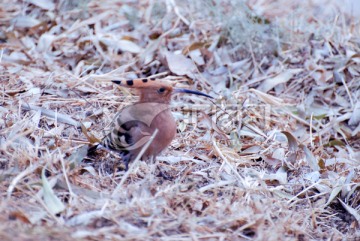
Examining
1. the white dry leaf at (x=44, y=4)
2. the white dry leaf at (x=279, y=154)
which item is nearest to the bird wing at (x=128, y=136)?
the white dry leaf at (x=279, y=154)

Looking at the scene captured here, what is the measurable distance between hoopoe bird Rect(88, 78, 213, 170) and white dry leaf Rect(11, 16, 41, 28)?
2692 mm

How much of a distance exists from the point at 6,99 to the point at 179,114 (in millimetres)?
1375

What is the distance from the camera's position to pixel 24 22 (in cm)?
671

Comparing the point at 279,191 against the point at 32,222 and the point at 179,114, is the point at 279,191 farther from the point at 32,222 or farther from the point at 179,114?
the point at 32,222

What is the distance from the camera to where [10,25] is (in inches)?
264

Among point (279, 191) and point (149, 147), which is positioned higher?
point (149, 147)

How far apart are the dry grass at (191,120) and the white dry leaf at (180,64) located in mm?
14

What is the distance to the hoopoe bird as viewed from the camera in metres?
4.19

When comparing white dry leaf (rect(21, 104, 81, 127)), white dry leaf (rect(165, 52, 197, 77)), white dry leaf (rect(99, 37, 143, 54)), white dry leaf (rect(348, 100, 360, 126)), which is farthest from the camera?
white dry leaf (rect(99, 37, 143, 54))

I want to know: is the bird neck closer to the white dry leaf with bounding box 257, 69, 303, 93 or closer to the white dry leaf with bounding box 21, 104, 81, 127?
the white dry leaf with bounding box 21, 104, 81, 127

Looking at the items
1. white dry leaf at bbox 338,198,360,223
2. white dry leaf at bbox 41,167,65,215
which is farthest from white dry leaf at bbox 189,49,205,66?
white dry leaf at bbox 41,167,65,215

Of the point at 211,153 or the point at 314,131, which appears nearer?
the point at 211,153

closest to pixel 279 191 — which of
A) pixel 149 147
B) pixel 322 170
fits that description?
pixel 322 170

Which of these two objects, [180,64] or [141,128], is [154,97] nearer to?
[141,128]
